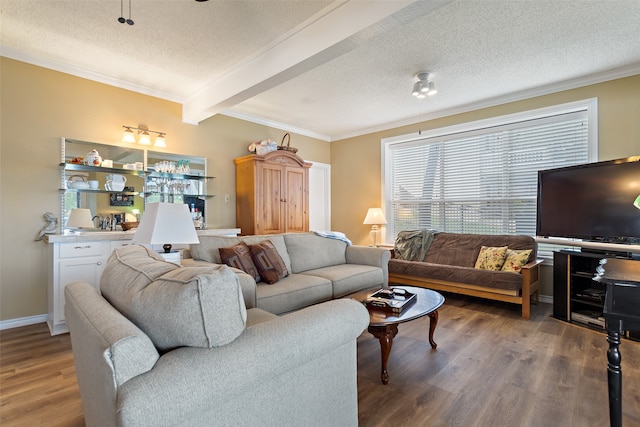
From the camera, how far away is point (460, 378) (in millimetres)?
2043

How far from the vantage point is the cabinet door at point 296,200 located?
4.87 m

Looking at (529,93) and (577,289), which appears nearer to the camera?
(577,289)

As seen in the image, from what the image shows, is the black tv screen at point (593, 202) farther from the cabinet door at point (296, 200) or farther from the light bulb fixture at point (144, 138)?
the light bulb fixture at point (144, 138)

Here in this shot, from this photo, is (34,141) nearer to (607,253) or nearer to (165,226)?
(165,226)

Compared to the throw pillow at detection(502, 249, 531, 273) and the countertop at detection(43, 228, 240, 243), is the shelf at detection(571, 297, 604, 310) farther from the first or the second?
the countertop at detection(43, 228, 240, 243)

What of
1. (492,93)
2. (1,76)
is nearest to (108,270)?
(1,76)

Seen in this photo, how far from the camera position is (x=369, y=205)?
5.64 m

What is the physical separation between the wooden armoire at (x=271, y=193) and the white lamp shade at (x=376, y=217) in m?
1.09

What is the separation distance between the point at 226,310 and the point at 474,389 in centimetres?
176

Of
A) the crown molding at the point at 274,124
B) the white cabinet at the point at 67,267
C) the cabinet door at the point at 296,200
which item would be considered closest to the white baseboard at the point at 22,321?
→ the white cabinet at the point at 67,267

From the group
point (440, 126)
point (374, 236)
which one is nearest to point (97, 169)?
point (374, 236)

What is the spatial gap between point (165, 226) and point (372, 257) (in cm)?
233

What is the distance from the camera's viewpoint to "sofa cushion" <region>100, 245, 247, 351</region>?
3.02 ft

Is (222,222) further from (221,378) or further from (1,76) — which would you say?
(221,378)
